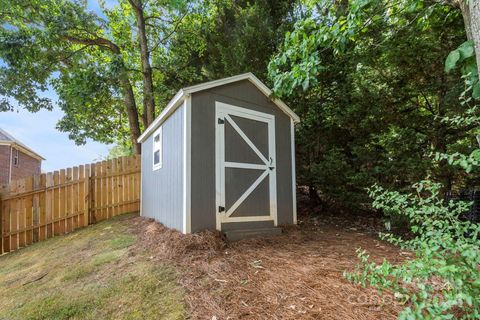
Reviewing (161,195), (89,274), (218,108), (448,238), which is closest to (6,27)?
(161,195)

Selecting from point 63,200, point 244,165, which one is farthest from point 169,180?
point 63,200

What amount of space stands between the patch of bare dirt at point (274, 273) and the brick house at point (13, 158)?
566 inches

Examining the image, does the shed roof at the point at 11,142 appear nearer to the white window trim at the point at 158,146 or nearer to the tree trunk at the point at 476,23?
the white window trim at the point at 158,146

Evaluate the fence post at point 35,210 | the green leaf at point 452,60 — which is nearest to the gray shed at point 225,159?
the fence post at point 35,210

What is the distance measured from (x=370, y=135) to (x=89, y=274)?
16.9 ft

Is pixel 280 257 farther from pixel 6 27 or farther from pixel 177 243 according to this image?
pixel 6 27

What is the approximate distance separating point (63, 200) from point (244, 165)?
14.9ft

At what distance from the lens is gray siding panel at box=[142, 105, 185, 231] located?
419 centimetres

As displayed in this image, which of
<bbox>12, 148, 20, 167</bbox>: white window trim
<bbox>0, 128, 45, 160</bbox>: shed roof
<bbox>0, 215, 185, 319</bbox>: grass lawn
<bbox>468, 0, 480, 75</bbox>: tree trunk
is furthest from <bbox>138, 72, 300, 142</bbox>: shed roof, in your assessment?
<bbox>12, 148, 20, 167</bbox>: white window trim

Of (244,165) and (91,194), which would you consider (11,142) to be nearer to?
(91,194)

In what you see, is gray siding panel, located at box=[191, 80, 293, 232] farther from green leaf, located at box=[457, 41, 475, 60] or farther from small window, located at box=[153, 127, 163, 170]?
green leaf, located at box=[457, 41, 475, 60]

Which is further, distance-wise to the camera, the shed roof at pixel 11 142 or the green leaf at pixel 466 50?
the shed roof at pixel 11 142

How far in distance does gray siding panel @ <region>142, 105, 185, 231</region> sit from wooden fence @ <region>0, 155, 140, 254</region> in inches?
49.9

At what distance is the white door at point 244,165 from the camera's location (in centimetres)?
421
